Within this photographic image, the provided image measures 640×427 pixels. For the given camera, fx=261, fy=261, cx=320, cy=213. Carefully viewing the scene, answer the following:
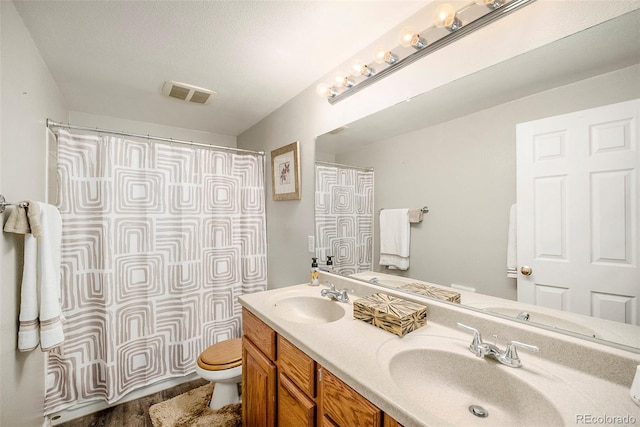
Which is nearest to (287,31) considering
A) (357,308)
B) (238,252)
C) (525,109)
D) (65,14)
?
(65,14)

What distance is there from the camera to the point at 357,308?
1183 millimetres

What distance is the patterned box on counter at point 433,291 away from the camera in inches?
44.3

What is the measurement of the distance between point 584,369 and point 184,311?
2.35 m

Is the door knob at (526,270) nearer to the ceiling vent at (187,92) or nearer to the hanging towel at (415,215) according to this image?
the hanging towel at (415,215)

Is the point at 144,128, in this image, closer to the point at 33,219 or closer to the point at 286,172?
the point at 286,172

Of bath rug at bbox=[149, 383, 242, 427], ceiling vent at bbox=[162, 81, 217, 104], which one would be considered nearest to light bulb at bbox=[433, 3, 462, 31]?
ceiling vent at bbox=[162, 81, 217, 104]

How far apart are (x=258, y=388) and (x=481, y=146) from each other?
5.05ft

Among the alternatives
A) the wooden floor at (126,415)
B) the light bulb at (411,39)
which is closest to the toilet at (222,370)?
the wooden floor at (126,415)

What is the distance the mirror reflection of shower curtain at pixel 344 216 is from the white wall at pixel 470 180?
21 centimetres

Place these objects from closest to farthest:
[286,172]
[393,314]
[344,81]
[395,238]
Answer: [393,314] → [395,238] → [344,81] → [286,172]

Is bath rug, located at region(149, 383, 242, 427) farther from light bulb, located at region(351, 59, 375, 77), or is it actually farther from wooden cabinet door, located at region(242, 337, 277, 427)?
light bulb, located at region(351, 59, 375, 77)

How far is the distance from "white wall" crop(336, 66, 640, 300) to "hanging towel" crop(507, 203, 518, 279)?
0.05ft

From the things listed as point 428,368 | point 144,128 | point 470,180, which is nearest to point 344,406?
point 428,368

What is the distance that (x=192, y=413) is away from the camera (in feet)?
5.82
